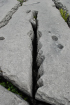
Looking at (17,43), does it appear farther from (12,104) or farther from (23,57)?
(12,104)

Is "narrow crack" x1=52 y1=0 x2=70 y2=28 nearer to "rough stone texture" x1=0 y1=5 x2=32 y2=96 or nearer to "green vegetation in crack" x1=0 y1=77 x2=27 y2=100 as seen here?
"rough stone texture" x1=0 y1=5 x2=32 y2=96

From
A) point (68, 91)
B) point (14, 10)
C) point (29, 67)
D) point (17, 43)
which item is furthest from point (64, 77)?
point (14, 10)

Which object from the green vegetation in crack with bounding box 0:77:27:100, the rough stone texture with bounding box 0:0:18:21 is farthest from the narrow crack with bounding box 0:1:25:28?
the green vegetation in crack with bounding box 0:77:27:100

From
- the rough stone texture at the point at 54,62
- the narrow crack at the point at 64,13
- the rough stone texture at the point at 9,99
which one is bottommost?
the rough stone texture at the point at 9,99

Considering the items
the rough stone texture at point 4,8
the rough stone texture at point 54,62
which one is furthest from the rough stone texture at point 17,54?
the rough stone texture at point 4,8

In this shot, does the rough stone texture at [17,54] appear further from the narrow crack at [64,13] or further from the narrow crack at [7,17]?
the narrow crack at [64,13]

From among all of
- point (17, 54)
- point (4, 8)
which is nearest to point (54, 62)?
point (17, 54)

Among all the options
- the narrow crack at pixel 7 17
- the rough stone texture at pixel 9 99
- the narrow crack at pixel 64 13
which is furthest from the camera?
the narrow crack at pixel 64 13
